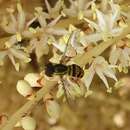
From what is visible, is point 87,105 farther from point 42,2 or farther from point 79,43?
point 79,43

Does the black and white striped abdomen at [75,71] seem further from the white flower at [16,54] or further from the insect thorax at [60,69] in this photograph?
the white flower at [16,54]

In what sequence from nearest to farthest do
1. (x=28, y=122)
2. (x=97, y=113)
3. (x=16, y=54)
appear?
(x=28, y=122), (x=16, y=54), (x=97, y=113)

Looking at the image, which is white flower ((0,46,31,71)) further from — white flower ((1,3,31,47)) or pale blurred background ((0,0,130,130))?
pale blurred background ((0,0,130,130))

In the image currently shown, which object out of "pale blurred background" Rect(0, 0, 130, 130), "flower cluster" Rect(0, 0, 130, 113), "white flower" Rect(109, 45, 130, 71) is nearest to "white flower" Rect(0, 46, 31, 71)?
"flower cluster" Rect(0, 0, 130, 113)

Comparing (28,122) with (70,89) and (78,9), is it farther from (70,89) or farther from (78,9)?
(78,9)

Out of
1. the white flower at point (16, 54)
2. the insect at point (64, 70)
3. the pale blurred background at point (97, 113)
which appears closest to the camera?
the insect at point (64, 70)

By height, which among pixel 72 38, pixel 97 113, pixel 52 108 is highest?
pixel 72 38

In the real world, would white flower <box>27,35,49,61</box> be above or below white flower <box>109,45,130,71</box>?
above

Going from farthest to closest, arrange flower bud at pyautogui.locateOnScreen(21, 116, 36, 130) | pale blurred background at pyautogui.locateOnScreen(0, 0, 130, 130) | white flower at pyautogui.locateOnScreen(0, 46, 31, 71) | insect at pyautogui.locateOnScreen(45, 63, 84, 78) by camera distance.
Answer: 1. pale blurred background at pyautogui.locateOnScreen(0, 0, 130, 130)
2. white flower at pyautogui.locateOnScreen(0, 46, 31, 71)
3. insect at pyautogui.locateOnScreen(45, 63, 84, 78)
4. flower bud at pyautogui.locateOnScreen(21, 116, 36, 130)

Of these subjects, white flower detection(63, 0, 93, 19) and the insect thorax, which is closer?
the insect thorax

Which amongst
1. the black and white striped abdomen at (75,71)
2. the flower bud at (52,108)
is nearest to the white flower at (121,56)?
the black and white striped abdomen at (75,71)

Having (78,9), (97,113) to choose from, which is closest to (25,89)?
(78,9)
